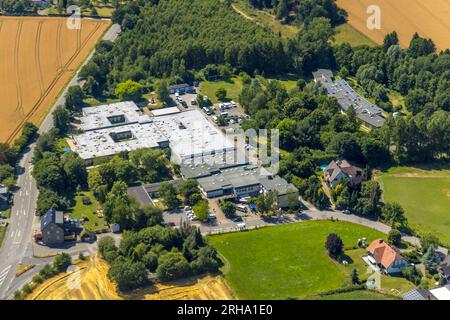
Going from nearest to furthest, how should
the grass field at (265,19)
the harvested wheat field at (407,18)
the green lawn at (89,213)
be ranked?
the green lawn at (89,213), the harvested wheat field at (407,18), the grass field at (265,19)

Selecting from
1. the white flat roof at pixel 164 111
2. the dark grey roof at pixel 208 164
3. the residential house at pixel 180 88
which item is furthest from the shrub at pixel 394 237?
the residential house at pixel 180 88

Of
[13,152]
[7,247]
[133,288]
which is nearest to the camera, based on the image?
[133,288]

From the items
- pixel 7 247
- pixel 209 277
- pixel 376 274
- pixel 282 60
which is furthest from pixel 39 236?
pixel 282 60

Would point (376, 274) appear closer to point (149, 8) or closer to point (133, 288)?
point (133, 288)

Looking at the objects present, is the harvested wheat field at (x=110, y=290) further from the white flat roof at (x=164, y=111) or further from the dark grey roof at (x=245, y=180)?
the white flat roof at (x=164, y=111)

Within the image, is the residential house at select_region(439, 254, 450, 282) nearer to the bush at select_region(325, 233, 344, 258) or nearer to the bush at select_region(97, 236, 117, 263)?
the bush at select_region(325, 233, 344, 258)
